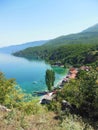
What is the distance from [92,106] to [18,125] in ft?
40.9

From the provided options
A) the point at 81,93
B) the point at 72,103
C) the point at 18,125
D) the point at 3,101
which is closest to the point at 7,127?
the point at 18,125

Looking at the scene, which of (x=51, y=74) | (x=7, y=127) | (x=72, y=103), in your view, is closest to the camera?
(x=7, y=127)

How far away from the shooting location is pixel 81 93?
24172 millimetres

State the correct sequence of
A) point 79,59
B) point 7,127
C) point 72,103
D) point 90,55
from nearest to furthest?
point 7,127 < point 72,103 < point 90,55 < point 79,59

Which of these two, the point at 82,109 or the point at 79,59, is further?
the point at 79,59

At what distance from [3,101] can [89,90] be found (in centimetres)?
887

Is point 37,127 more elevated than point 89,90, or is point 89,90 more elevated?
point 37,127

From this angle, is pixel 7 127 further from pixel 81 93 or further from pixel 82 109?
pixel 81 93

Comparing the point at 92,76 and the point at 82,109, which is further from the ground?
the point at 92,76

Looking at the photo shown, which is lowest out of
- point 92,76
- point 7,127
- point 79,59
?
point 79,59

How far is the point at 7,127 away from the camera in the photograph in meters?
9.67

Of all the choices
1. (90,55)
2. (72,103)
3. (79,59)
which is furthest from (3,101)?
(79,59)

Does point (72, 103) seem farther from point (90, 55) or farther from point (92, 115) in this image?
point (90, 55)

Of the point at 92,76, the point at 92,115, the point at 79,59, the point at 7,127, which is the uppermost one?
the point at 7,127
